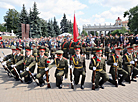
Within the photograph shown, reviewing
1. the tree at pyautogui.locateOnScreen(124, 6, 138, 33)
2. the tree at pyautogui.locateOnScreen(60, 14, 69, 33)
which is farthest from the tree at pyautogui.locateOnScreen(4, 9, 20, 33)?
the tree at pyautogui.locateOnScreen(124, 6, 138, 33)

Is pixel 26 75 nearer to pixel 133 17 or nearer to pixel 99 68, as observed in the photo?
pixel 99 68

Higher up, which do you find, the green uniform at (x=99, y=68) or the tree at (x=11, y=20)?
the tree at (x=11, y=20)

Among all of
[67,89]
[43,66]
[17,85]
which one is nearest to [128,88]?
[67,89]

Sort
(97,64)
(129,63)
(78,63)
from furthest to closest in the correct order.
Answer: (129,63), (78,63), (97,64)

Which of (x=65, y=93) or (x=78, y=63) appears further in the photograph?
(x=78, y=63)

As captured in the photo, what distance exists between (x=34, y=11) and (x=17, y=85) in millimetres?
36989

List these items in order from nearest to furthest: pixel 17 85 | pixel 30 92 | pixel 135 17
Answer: pixel 30 92 → pixel 17 85 → pixel 135 17

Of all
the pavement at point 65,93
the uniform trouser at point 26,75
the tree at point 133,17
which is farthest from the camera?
the tree at point 133,17

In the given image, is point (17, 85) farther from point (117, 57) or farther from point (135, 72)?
point (135, 72)

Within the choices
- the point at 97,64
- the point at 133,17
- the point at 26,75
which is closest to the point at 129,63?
the point at 97,64

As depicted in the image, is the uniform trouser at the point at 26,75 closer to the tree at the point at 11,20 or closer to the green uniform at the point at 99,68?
the green uniform at the point at 99,68

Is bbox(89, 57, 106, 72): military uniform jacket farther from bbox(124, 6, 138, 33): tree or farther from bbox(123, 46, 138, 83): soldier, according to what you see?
bbox(124, 6, 138, 33): tree

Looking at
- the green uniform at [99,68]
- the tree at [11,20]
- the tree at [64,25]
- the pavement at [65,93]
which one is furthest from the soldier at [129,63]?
the tree at [11,20]

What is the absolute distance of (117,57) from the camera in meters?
6.20
